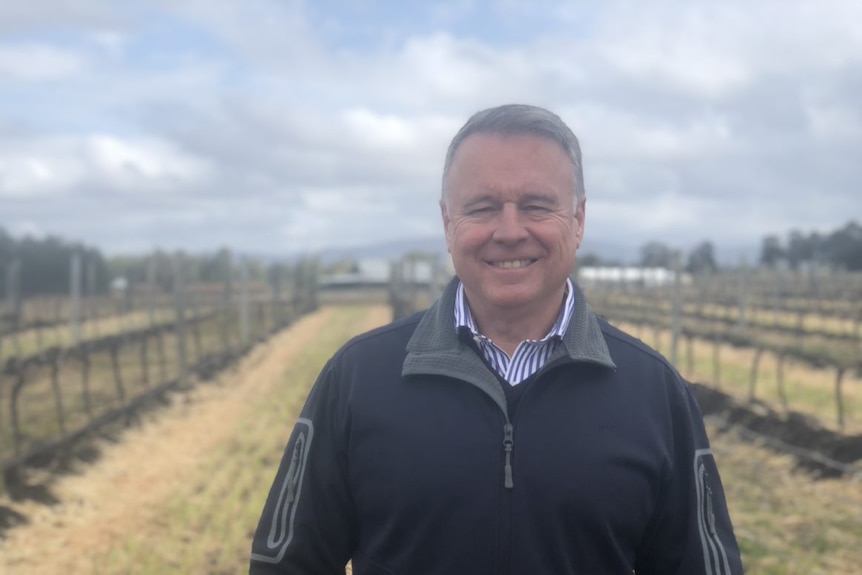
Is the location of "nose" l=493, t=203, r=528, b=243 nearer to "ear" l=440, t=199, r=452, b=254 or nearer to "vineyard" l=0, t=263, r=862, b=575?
"ear" l=440, t=199, r=452, b=254

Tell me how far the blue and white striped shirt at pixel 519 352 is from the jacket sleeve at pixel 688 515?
25 centimetres

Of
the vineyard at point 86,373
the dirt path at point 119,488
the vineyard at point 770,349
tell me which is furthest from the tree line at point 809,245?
the dirt path at point 119,488

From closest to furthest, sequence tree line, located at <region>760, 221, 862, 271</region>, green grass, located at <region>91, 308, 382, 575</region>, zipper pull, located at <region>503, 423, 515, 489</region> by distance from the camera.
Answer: zipper pull, located at <region>503, 423, 515, 489</region> < green grass, located at <region>91, 308, 382, 575</region> < tree line, located at <region>760, 221, 862, 271</region>

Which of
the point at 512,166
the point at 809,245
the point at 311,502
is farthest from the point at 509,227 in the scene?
the point at 809,245

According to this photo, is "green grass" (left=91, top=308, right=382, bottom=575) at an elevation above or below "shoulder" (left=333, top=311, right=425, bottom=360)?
below

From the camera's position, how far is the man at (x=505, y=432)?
196 centimetres

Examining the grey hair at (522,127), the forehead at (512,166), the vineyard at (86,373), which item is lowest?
the vineyard at (86,373)

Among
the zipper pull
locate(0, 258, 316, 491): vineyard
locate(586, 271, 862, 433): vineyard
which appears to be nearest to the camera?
the zipper pull

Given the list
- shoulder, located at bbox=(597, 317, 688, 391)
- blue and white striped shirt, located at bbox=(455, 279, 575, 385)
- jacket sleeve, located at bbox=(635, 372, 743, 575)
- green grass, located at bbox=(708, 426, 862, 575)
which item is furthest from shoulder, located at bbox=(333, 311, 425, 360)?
green grass, located at bbox=(708, 426, 862, 575)

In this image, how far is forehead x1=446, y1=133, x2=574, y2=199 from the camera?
205 cm

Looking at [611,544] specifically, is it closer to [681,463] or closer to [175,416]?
[681,463]

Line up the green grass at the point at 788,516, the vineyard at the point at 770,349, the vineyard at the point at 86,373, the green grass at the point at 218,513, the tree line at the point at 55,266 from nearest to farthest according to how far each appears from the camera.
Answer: the green grass at the point at 218,513, the green grass at the point at 788,516, the vineyard at the point at 86,373, the vineyard at the point at 770,349, the tree line at the point at 55,266

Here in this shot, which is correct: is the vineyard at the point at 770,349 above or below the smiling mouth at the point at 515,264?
below

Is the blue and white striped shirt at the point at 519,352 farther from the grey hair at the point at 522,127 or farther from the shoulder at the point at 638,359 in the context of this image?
the grey hair at the point at 522,127
